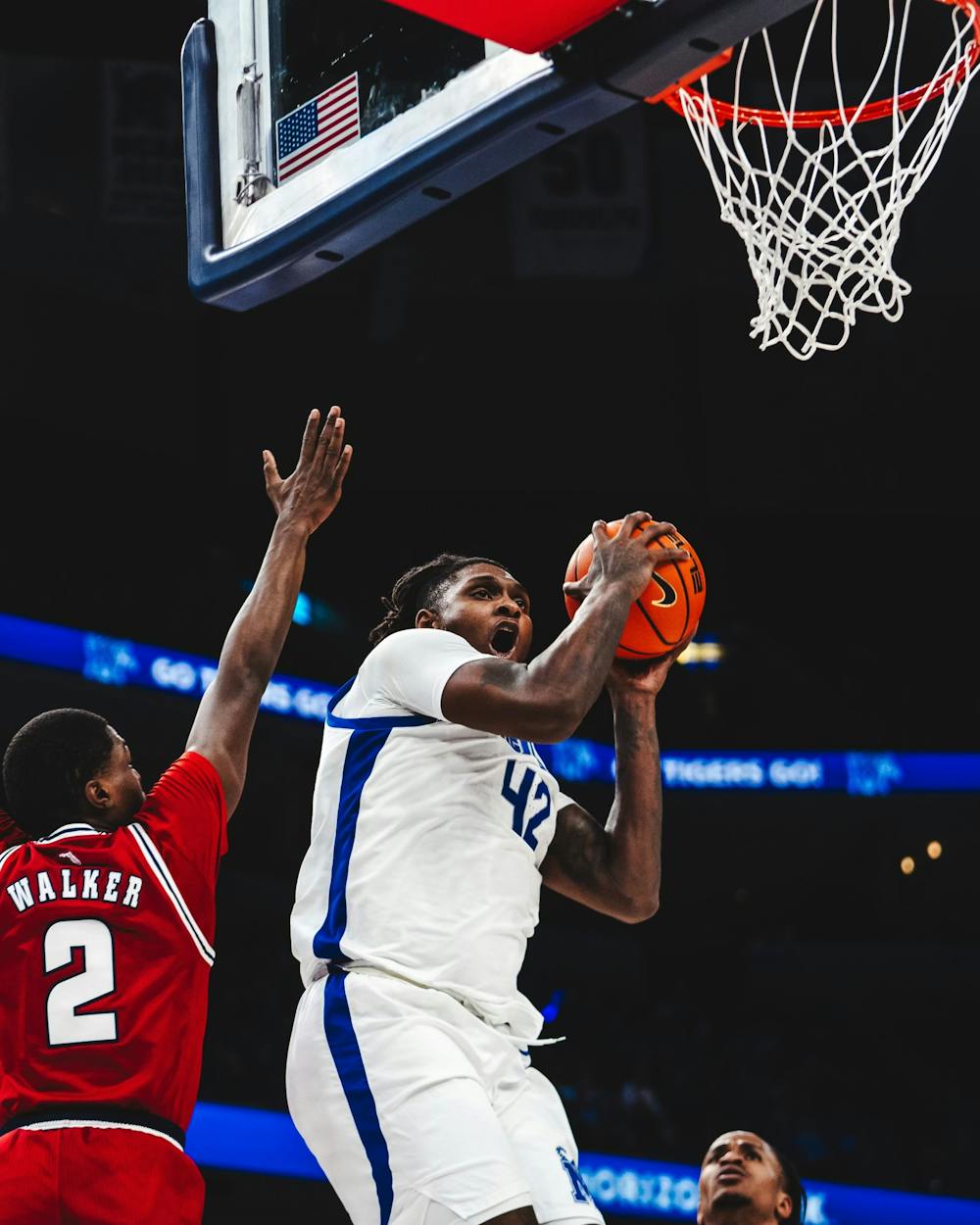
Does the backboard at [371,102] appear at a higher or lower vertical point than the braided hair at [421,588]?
higher

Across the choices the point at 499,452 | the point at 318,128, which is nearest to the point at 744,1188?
the point at 318,128

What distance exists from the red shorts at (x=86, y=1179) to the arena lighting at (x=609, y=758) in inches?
364

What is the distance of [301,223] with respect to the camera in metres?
4.11

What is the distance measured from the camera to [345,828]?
10.9ft

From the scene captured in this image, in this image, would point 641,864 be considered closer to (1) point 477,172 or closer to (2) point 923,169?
(1) point 477,172

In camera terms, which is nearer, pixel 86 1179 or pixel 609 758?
pixel 86 1179

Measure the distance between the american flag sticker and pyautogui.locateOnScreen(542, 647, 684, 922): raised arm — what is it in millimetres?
1593

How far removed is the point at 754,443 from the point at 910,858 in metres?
5.48

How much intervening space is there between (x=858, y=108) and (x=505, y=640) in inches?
86.8

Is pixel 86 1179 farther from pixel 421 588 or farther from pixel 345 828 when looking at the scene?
pixel 421 588

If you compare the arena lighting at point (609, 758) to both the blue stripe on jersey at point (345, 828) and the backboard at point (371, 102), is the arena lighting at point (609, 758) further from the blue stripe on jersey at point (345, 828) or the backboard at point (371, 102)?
the blue stripe on jersey at point (345, 828)

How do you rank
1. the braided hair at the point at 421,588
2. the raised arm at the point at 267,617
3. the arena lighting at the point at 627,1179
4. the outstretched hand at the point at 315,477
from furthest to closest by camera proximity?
1. the arena lighting at the point at 627,1179
2. the outstretched hand at the point at 315,477
3. the braided hair at the point at 421,588
4. the raised arm at the point at 267,617

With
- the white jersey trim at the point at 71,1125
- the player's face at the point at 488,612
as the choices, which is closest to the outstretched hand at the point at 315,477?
the player's face at the point at 488,612

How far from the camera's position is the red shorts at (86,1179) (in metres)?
2.79
